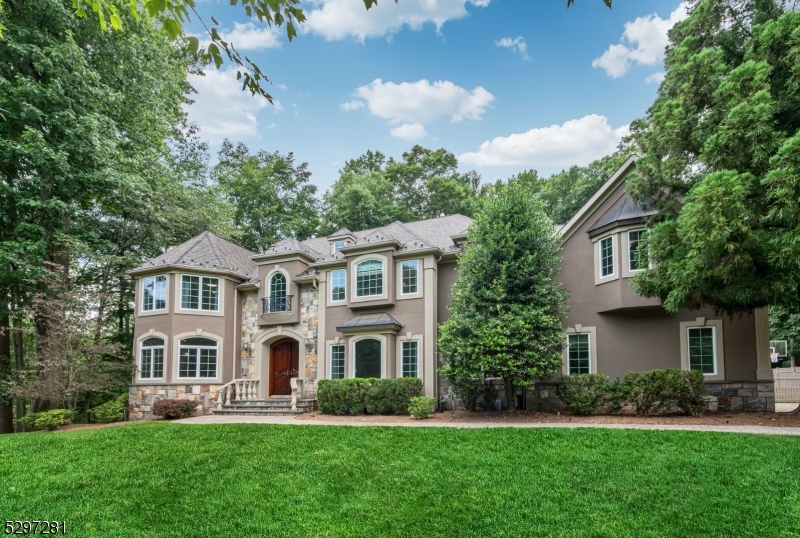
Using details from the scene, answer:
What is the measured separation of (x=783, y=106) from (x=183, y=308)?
1603 centimetres

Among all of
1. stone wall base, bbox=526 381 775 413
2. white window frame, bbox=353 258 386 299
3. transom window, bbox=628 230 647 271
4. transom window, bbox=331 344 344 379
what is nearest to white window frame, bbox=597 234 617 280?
transom window, bbox=628 230 647 271

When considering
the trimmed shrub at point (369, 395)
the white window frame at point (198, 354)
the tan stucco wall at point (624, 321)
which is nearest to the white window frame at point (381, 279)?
the trimmed shrub at point (369, 395)

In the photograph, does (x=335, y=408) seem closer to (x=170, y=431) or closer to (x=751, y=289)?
(x=170, y=431)

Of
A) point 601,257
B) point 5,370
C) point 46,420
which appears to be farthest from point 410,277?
point 5,370

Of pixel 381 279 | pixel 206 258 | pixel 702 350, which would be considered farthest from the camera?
pixel 206 258

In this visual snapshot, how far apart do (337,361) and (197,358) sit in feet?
15.0

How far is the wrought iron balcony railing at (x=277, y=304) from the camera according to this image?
16047 mm

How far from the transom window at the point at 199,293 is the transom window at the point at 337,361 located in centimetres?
436

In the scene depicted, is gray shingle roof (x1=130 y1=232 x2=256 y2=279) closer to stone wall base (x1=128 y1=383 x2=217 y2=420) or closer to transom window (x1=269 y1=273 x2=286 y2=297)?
transom window (x1=269 y1=273 x2=286 y2=297)

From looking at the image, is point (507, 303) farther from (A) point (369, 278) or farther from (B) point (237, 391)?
(B) point (237, 391)

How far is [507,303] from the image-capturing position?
1144 cm

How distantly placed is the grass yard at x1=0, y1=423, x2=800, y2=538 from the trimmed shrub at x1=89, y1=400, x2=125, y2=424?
21.0 ft

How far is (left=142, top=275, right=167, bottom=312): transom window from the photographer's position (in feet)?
52.7

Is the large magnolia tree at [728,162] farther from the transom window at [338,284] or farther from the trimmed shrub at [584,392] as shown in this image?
the transom window at [338,284]
